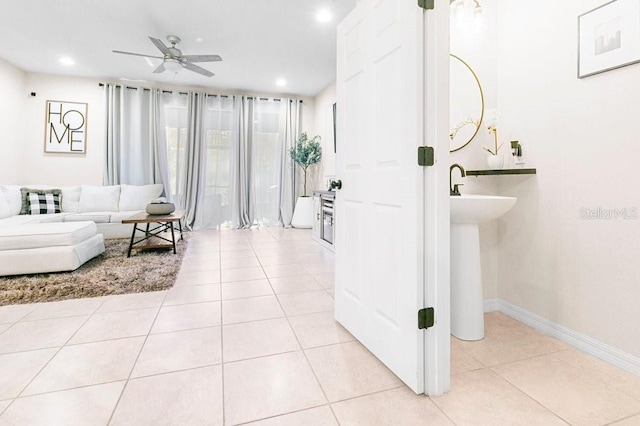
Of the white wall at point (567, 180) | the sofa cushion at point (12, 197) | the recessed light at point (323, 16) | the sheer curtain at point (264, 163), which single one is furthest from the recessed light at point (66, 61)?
the white wall at point (567, 180)

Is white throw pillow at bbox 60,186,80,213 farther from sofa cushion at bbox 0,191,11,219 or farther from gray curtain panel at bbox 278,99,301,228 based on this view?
gray curtain panel at bbox 278,99,301,228

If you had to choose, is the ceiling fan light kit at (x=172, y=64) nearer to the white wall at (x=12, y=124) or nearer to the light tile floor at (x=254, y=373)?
the white wall at (x=12, y=124)

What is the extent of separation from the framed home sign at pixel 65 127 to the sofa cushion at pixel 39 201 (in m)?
1.11

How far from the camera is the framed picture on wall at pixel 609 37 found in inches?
59.5

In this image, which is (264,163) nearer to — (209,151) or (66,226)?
(209,151)

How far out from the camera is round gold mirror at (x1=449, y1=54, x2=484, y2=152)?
2225 millimetres

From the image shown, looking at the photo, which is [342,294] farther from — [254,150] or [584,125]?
[254,150]

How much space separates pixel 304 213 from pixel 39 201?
4.20m

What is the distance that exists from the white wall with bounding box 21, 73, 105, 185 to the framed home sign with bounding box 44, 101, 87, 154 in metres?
0.07

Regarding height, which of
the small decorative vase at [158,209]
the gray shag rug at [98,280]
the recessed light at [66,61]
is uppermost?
the recessed light at [66,61]

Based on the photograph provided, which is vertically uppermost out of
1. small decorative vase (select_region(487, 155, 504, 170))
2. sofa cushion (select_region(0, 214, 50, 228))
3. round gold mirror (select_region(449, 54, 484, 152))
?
round gold mirror (select_region(449, 54, 484, 152))

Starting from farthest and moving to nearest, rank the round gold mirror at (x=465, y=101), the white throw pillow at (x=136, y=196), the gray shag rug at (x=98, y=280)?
the white throw pillow at (x=136, y=196) < the gray shag rug at (x=98, y=280) < the round gold mirror at (x=465, y=101)

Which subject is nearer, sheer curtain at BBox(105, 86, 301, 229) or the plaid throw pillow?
the plaid throw pillow

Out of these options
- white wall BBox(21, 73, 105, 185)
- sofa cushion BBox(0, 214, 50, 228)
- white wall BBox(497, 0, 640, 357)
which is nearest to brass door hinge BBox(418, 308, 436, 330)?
white wall BBox(497, 0, 640, 357)
